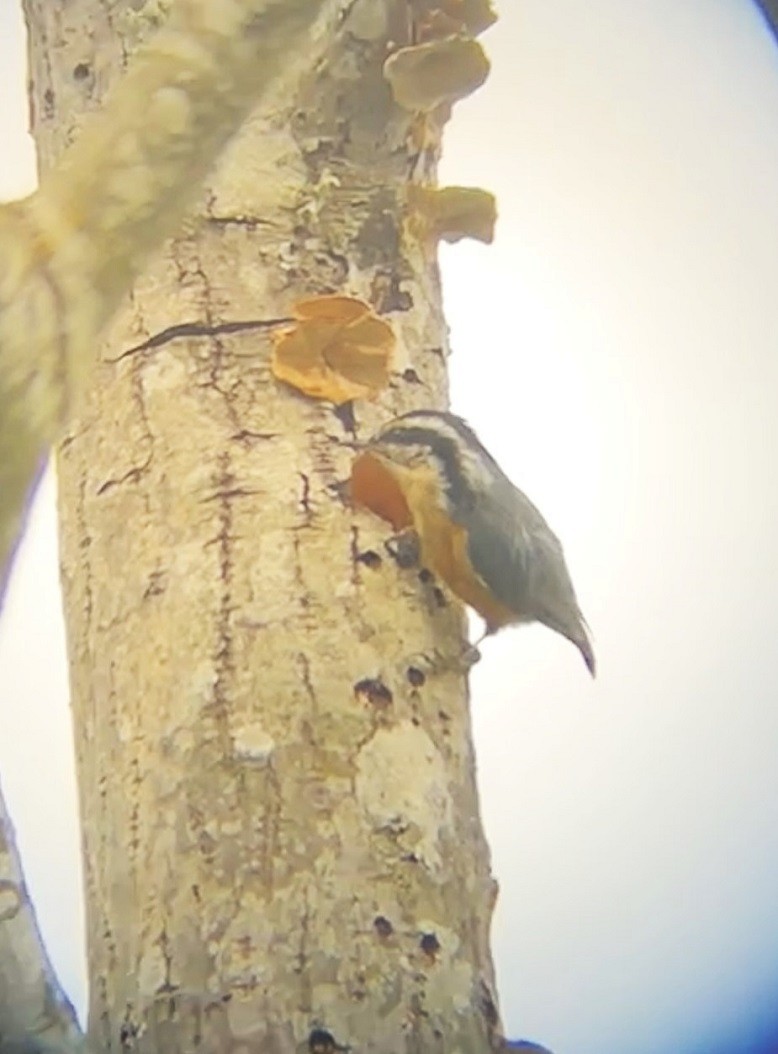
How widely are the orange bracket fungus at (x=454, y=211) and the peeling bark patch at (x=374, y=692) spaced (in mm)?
373

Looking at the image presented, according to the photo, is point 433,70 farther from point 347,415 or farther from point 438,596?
point 438,596

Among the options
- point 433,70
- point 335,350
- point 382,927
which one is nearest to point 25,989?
point 382,927

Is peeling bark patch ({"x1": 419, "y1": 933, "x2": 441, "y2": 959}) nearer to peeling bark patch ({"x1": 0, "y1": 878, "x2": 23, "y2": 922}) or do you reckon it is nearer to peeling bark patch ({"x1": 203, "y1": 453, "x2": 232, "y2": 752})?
peeling bark patch ({"x1": 203, "y1": 453, "x2": 232, "y2": 752})

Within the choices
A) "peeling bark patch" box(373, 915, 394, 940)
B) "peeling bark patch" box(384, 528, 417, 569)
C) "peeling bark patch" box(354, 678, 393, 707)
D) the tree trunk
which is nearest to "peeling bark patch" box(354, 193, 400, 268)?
the tree trunk

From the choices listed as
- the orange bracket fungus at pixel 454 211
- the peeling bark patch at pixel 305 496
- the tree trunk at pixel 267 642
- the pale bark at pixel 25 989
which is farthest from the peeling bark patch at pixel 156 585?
the orange bracket fungus at pixel 454 211

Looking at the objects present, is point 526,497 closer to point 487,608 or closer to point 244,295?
point 487,608

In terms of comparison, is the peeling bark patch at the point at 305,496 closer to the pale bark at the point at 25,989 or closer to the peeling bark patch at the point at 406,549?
the peeling bark patch at the point at 406,549

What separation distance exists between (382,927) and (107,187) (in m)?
0.60

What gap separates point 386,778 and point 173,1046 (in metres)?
0.24

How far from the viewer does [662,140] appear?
1394 millimetres

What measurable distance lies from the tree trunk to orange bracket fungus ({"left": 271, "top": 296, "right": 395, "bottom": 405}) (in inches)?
0.5

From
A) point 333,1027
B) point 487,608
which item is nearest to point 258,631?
point 487,608

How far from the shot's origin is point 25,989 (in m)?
1.19

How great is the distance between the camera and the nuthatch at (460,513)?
3.97ft
